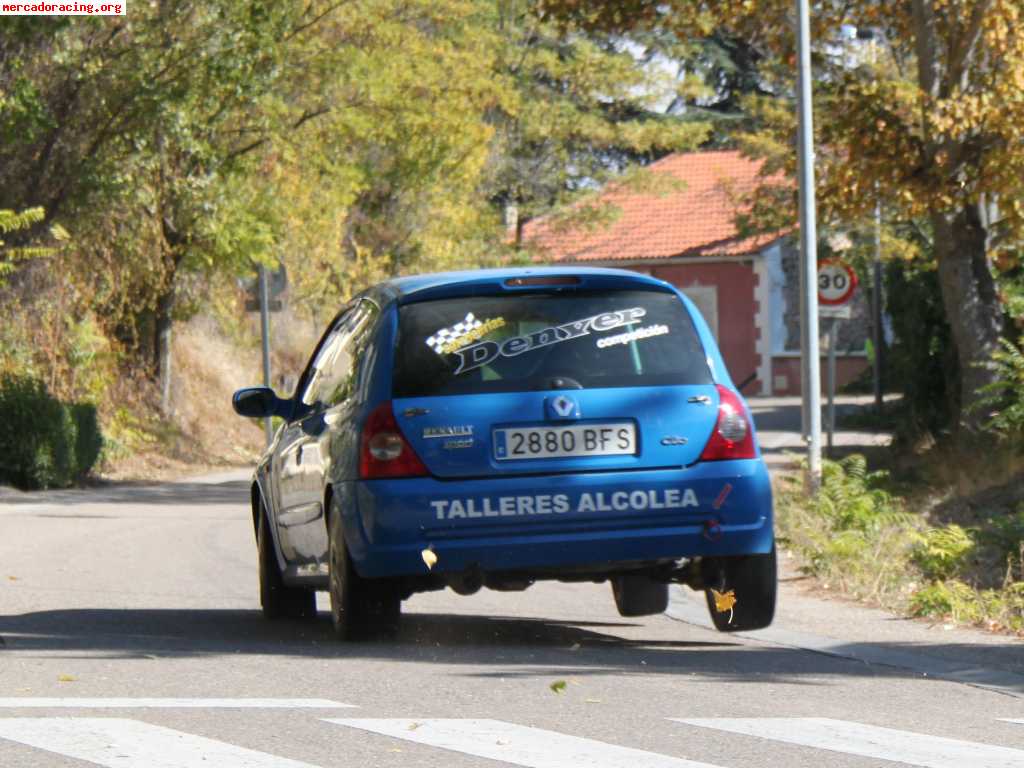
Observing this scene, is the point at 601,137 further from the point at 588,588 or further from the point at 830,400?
the point at 588,588

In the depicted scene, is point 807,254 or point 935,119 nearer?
point 807,254

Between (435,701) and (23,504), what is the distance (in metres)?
15.5

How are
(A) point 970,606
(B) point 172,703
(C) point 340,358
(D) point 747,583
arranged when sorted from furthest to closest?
(A) point 970,606, (C) point 340,358, (D) point 747,583, (B) point 172,703

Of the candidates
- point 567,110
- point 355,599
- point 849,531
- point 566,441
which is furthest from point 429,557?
point 567,110

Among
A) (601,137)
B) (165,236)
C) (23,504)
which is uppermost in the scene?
(601,137)

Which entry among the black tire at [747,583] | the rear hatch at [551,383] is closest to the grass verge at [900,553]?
the black tire at [747,583]

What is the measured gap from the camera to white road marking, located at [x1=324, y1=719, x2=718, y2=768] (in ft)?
19.4

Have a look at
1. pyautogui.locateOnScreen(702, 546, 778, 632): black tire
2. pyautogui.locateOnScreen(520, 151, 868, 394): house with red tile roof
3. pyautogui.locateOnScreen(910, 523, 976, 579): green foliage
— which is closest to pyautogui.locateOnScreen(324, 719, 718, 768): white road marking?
pyautogui.locateOnScreen(702, 546, 778, 632): black tire

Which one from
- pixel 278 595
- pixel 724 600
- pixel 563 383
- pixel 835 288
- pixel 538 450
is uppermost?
pixel 835 288

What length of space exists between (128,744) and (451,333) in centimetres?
302

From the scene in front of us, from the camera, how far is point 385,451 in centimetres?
843

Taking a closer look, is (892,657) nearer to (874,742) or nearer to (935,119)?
(874,742)

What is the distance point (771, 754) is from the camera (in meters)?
6.11

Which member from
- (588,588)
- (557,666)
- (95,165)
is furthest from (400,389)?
(95,165)
